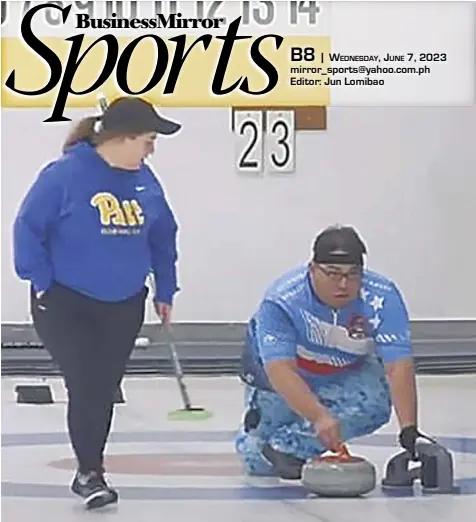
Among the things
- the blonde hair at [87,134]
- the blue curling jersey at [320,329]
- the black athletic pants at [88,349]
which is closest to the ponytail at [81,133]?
the blonde hair at [87,134]

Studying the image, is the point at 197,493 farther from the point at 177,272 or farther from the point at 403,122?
the point at 403,122

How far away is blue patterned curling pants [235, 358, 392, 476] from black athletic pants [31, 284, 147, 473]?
6.2 inches

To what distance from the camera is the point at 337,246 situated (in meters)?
3.55

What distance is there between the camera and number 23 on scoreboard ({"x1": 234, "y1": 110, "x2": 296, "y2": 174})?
139 inches

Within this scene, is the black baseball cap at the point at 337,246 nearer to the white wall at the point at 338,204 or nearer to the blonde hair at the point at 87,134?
the white wall at the point at 338,204

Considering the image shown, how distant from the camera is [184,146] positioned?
3.54m

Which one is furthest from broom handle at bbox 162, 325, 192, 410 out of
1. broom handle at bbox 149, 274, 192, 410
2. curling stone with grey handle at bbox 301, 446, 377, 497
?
curling stone with grey handle at bbox 301, 446, 377, 497

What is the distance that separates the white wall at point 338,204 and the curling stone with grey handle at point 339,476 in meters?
0.18

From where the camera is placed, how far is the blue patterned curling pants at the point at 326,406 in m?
3.57

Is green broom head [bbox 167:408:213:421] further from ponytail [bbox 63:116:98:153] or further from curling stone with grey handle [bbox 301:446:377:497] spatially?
ponytail [bbox 63:116:98:153]

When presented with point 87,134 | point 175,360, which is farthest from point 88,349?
point 87,134

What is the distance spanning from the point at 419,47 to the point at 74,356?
0.53 meters

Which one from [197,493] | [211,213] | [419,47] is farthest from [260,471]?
[419,47]

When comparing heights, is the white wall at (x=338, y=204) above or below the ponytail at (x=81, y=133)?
below
